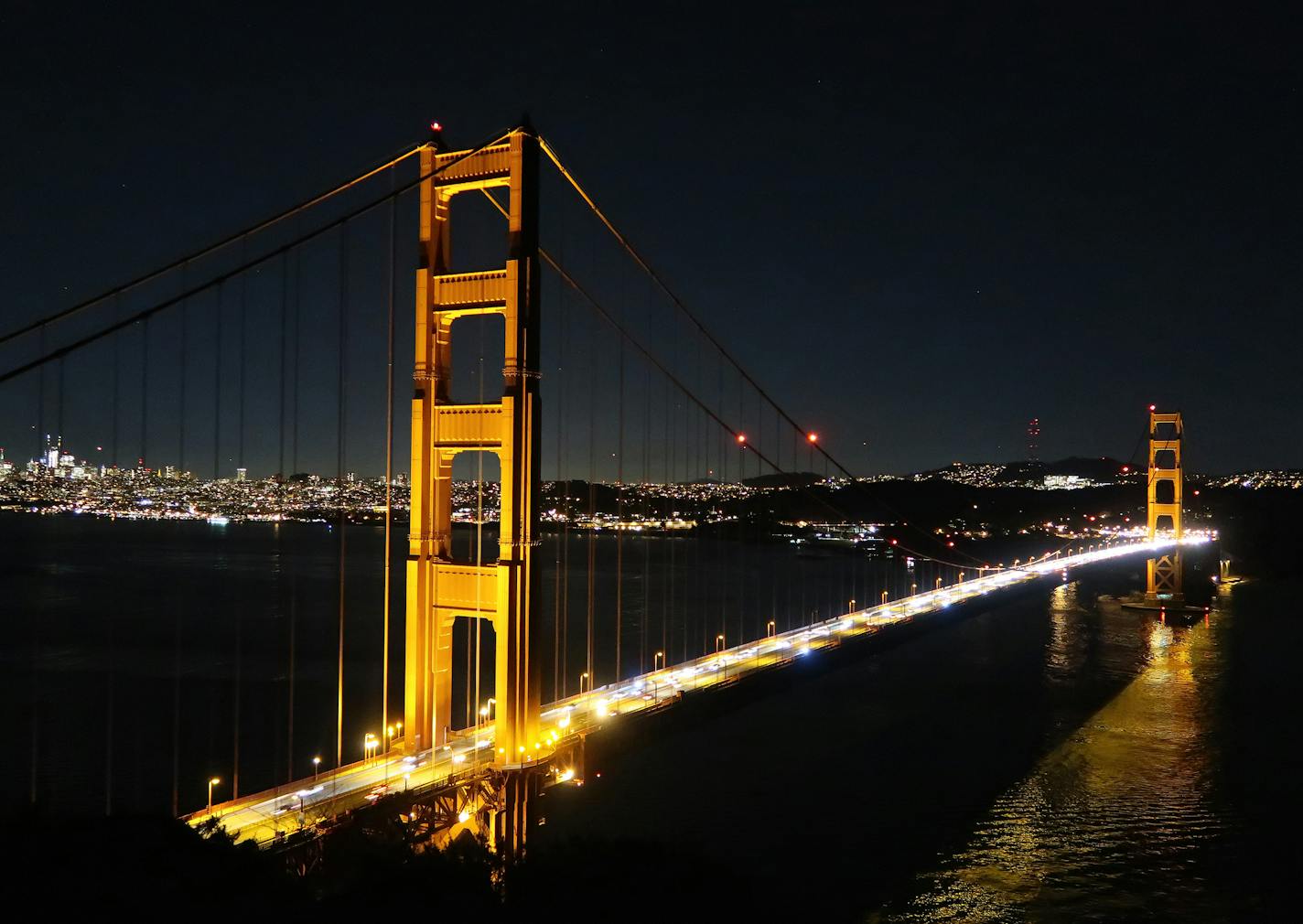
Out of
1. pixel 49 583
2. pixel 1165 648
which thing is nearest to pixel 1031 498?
pixel 1165 648

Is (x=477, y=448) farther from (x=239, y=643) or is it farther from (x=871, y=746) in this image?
(x=239, y=643)

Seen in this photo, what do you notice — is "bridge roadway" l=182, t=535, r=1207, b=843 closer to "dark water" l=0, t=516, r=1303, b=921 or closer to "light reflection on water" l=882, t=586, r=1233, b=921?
"dark water" l=0, t=516, r=1303, b=921

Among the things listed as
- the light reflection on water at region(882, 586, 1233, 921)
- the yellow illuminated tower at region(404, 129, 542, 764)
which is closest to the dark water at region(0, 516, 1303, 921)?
the light reflection on water at region(882, 586, 1233, 921)

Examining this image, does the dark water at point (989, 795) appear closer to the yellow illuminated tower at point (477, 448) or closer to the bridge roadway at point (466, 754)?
the bridge roadway at point (466, 754)

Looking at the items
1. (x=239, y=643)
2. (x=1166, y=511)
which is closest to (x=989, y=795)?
(x=239, y=643)

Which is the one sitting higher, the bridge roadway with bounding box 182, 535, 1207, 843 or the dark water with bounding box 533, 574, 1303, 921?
the bridge roadway with bounding box 182, 535, 1207, 843

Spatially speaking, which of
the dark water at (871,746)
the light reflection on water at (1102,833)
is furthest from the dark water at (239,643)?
the light reflection on water at (1102,833)
